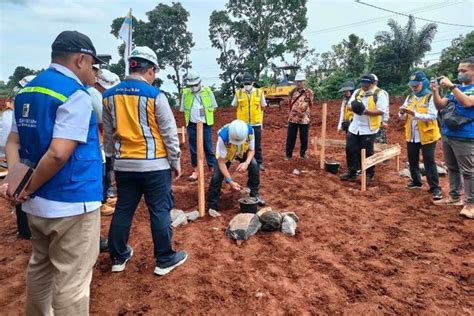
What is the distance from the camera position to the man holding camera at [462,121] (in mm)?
4336

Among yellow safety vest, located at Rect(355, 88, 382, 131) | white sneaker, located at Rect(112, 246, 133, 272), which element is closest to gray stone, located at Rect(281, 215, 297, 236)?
white sneaker, located at Rect(112, 246, 133, 272)

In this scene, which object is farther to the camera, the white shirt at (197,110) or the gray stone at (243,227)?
the white shirt at (197,110)

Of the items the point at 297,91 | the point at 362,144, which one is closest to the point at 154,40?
the point at 297,91

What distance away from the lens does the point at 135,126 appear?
9.53 feet

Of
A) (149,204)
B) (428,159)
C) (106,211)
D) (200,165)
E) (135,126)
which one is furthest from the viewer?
(428,159)

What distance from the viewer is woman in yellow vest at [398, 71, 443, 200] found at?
5.14 metres

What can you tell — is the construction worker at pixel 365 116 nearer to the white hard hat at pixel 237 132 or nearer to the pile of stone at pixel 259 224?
the white hard hat at pixel 237 132

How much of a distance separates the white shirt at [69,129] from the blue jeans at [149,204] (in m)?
0.90

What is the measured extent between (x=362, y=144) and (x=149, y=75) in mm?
4280

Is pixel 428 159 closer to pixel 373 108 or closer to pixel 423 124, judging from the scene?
pixel 423 124

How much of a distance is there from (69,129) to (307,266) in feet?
7.90

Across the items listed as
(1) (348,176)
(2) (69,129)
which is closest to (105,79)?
(2) (69,129)

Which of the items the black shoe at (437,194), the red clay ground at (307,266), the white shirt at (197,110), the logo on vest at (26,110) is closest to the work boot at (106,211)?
the red clay ground at (307,266)

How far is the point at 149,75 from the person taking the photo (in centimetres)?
298
